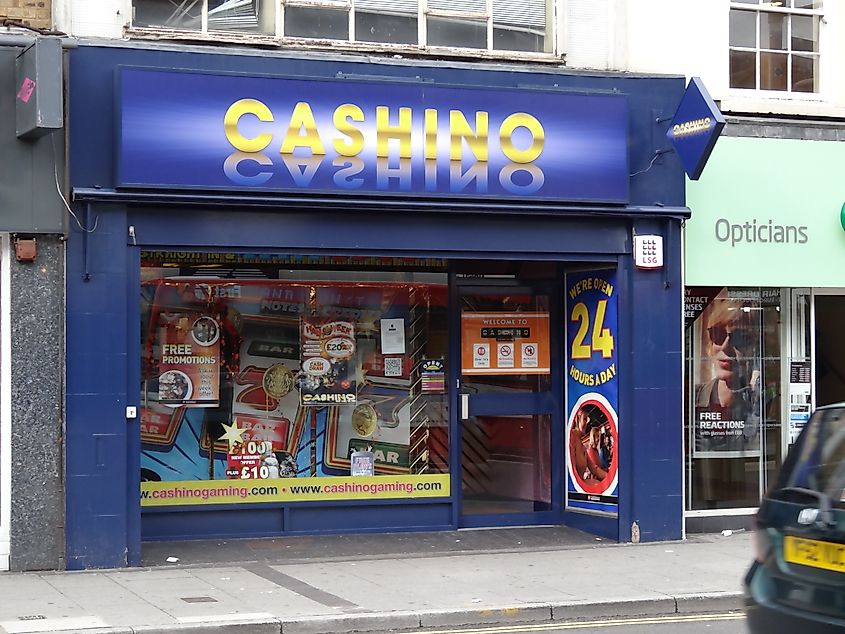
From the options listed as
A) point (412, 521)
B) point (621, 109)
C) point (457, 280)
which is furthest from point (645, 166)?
point (412, 521)

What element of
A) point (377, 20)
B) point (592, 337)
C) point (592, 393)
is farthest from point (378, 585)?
point (377, 20)

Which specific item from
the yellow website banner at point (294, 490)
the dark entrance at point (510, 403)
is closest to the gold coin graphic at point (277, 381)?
the yellow website banner at point (294, 490)

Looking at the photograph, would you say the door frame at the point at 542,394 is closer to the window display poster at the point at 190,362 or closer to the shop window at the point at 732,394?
the shop window at the point at 732,394

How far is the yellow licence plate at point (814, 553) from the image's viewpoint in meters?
6.00

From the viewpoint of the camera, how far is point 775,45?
13.7 m

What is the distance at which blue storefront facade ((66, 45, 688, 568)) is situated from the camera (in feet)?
35.8

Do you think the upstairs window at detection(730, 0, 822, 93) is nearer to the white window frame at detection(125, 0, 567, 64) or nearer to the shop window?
the white window frame at detection(125, 0, 567, 64)

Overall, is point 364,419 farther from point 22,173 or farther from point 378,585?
point 22,173

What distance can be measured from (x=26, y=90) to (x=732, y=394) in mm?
7707

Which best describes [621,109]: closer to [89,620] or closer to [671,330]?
[671,330]

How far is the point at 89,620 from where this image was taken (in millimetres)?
8781

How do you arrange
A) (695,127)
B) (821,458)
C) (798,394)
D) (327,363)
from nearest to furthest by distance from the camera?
(821,458) → (695,127) → (327,363) → (798,394)

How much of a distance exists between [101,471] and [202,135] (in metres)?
3.03

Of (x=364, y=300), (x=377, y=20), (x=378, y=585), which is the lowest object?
(x=378, y=585)
